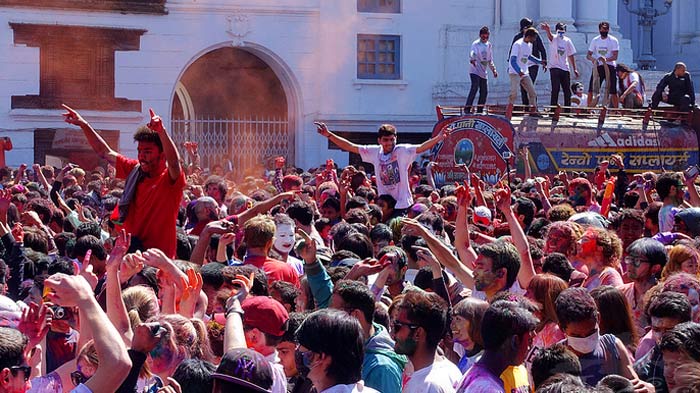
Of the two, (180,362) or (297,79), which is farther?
(297,79)

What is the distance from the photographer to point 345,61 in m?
29.3

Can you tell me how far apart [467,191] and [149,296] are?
2.80 meters

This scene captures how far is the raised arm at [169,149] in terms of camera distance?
8125 mm

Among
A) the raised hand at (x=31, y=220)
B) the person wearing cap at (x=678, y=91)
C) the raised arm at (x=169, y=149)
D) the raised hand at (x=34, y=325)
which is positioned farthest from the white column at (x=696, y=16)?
the raised hand at (x=34, y=325)

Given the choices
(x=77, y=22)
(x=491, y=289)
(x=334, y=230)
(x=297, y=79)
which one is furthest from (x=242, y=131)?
(x=491, y=289)

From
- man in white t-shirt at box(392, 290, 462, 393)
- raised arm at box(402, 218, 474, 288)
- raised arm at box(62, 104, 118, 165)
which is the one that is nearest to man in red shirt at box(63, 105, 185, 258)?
raised arm at box(62, 104, 118, 165)

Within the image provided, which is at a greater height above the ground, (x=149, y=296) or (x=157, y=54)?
(x=157, y=54)

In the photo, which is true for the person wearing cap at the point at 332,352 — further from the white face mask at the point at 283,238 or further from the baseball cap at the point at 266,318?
the white face mask at the point at 283,238

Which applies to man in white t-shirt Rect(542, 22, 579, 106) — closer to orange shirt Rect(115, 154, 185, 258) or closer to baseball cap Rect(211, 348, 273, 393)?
orange shirt Rect(115, 154, 185, 258)

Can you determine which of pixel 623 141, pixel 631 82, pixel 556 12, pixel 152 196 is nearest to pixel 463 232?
pixel 152 196

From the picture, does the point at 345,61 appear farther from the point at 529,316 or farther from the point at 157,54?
the point at 529,316

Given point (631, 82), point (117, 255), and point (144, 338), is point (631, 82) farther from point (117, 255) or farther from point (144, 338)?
point (144, 338)

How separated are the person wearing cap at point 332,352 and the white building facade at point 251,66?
2256cm

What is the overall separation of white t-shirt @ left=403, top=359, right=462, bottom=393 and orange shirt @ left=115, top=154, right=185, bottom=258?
3.35 m
